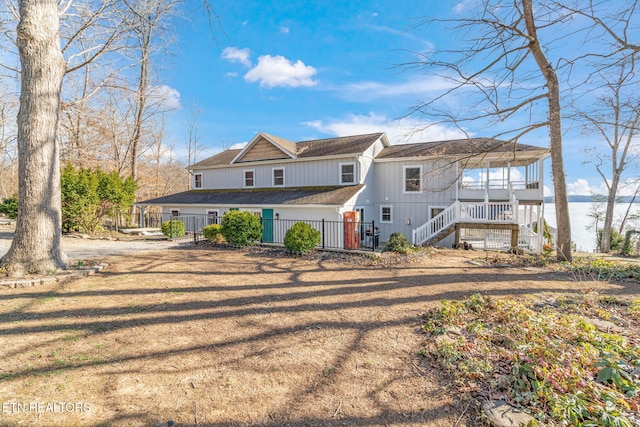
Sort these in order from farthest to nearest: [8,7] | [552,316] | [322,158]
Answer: [322,158] → [8,7] → [552,316]

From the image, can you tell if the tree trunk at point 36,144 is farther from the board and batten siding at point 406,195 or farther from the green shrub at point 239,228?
the board and batten siding at point 406,195

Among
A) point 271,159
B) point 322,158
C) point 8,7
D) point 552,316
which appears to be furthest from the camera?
point 271,159

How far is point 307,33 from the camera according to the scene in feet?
43.4

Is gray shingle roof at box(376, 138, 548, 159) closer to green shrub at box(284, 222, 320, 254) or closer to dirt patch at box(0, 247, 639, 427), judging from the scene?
green shrub at box(284, 222, 320, 254)

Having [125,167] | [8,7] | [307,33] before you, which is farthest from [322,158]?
[125,167]

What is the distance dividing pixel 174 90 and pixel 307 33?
15.8 meters

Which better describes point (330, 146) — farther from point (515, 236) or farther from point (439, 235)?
point (515, 236)

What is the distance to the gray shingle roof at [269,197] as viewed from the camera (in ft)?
48.3

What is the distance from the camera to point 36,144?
7020mm

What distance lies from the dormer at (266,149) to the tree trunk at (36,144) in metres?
11.6

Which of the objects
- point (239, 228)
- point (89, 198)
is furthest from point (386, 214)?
point (89, 198)

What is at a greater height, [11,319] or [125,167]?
[125,167]

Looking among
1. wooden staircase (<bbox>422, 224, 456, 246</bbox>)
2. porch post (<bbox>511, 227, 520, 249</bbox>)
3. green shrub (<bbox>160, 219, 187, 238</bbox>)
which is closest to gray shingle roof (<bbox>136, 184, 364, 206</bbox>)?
green shrub (<bbox>160, 219, 187, 238</bbox>)

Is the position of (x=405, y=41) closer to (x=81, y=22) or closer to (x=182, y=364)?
(x=182, y=364)
